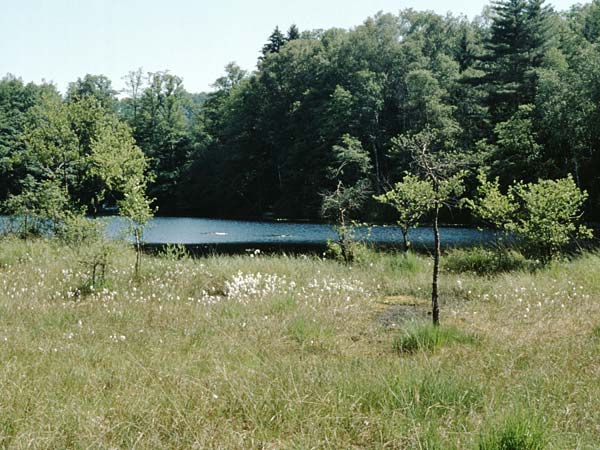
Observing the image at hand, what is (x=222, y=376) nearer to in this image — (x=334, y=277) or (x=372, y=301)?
(x=372, y=301)

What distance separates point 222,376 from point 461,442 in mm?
2134

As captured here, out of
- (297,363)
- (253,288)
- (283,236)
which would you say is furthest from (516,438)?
(283,236)

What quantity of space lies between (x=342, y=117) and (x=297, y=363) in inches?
1958

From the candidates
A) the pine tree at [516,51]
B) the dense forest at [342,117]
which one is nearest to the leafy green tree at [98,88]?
the dense forest at [342,117]

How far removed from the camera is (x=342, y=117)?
5291 centimetres

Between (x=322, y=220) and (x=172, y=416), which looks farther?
(x=322, y=220)

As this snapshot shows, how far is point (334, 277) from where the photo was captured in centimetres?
1135

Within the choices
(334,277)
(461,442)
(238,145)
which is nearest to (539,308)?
(334,277)

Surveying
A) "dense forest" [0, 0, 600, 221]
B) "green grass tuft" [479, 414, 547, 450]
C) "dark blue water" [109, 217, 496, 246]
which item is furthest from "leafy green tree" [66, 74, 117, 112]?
"green grass tuft" [479, 414, 547, 450]

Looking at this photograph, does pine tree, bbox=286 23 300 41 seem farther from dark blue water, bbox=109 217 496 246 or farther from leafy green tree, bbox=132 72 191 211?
dark blue water, bbox=109 217 496 246

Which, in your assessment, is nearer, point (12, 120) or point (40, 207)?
point (40, 207)

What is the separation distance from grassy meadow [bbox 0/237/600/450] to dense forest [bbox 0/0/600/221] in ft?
28.2

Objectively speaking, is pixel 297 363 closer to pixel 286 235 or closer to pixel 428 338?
pixel 428 338

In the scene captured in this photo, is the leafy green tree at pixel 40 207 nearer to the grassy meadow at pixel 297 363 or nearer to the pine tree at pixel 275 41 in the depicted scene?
the grassy meadow at pixel 297 363
